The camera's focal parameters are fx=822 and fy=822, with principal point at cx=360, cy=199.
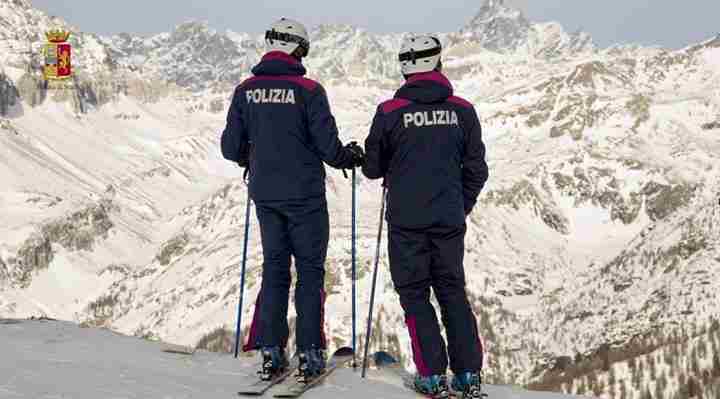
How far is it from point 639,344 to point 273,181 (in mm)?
67077

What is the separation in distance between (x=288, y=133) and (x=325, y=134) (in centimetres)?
57

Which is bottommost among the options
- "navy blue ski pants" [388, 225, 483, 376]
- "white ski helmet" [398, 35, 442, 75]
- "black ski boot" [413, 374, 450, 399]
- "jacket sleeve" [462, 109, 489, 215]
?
"black ski boot" [413, 374, 450, 399]

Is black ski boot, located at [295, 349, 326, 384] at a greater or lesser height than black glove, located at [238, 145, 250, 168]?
lesser

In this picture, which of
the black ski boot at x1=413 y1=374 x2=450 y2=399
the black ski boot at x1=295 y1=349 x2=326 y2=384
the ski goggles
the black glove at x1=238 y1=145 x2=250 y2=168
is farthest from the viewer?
the black glove at x1=238 y1=145 x2=250 y2=168

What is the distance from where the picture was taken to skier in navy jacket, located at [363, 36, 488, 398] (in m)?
11.3

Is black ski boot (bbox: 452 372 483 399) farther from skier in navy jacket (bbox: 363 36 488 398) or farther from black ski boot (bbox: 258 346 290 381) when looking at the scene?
black ski boot (bbox: 258 346 290 381)

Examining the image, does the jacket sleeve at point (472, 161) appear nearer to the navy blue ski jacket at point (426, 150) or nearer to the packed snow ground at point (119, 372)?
the navy blue ski jacket at point (426, 150)

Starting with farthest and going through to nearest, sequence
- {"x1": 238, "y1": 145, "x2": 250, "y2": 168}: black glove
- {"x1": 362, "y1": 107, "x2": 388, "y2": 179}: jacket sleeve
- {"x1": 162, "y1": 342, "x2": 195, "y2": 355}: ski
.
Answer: {"x1": 162, "y1": 342, "x2": 195, "y2": 355}: ski
{"x1": 238, "y1": 145, "x2": 250, "y2": 168}: black glove
{"x1": 362, "y1": 107, "x2": 388, "y2": 179}: jacket sleeve

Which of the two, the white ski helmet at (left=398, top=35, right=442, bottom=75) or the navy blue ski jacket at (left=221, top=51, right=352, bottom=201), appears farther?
the navy blue ski jacket at (left=221, top=51, right=352, bottom=201)

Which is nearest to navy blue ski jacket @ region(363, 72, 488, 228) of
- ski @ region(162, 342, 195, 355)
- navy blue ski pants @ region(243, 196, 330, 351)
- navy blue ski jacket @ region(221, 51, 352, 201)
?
navy blue ski jacket @ region(221, 51, 352, 201)


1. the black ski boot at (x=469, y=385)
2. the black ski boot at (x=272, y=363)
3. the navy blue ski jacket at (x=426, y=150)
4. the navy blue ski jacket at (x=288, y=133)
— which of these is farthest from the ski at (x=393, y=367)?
the navy blue ski jacket at (x=288, y=133)

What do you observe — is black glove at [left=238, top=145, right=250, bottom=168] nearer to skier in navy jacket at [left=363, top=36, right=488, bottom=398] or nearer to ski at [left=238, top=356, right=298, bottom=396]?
skier in navy jacket at [left=363, top=36, right=488, bottom=398]

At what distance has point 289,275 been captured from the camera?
12.2 meters

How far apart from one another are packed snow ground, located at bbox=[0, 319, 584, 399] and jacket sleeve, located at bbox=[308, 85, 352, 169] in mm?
3193
